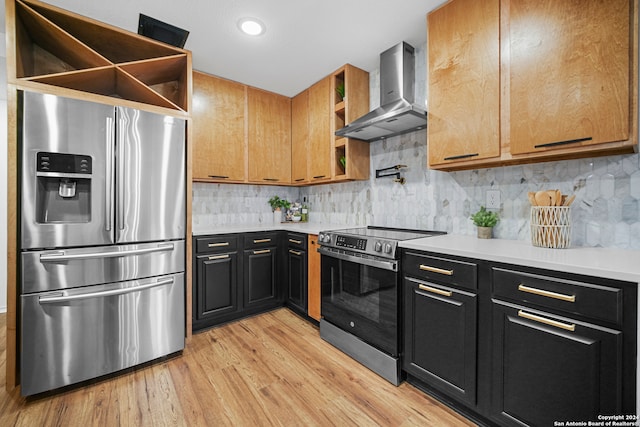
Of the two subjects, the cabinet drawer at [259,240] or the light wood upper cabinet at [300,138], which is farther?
the light wood upper cabinet at [300,138]

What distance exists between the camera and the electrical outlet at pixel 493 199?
199cm

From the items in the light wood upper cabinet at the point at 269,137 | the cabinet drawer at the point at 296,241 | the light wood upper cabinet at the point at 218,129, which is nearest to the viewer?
the cabinet drawer at the point at 296,241

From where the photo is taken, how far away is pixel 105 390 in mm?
1806

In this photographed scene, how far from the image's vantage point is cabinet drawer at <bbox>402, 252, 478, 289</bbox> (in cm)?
150

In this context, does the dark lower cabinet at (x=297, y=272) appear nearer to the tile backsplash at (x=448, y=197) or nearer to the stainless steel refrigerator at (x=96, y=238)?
the tile backsplash at (x=448, y=197)

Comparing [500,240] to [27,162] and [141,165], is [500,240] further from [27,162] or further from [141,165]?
[27,162]

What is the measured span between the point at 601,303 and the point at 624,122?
2.72ft

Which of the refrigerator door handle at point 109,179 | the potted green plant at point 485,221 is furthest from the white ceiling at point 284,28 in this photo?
the potted green plant at point 485,221

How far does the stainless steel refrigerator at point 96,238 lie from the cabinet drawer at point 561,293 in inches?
84.4

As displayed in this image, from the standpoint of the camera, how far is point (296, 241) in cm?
285

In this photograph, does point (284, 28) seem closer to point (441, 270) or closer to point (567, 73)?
point (567, 73)

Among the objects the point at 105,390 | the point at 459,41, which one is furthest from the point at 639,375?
the point at 105,390

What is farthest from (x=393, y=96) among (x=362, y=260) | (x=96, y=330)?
(x=96, y=330)

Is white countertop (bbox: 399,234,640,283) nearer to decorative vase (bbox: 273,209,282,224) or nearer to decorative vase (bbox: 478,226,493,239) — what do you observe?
decorative vase (bbox: 478,226,493,239)
